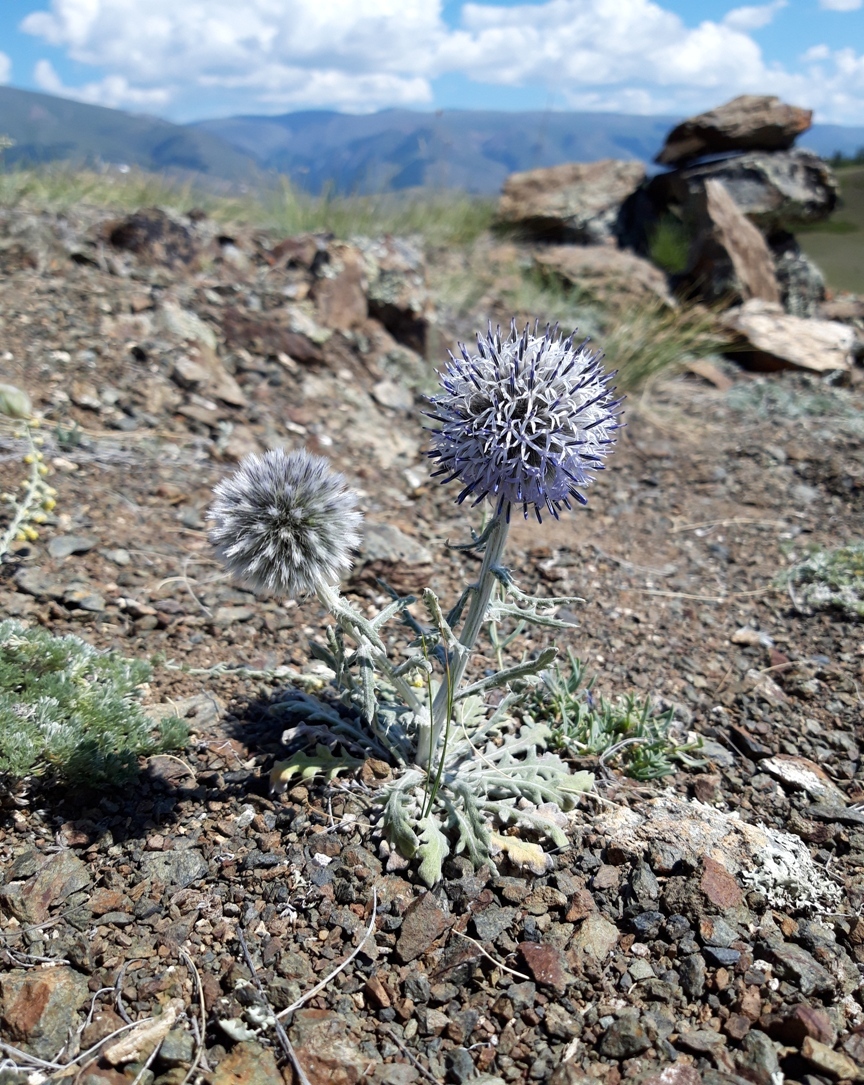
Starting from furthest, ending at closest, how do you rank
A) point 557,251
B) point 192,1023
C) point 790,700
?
point 557,251
point 790,700
point 192,1023

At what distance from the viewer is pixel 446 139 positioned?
1321 cm

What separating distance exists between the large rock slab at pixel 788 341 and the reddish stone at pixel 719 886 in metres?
8.05

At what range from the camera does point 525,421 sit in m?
2.13

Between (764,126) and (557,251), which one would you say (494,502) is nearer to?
(557,251)

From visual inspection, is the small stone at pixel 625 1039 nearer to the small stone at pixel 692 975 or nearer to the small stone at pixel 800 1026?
the small stone at pixel 692 975

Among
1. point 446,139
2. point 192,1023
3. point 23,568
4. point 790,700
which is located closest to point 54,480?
point 23,568

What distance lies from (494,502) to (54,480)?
3.17 metres

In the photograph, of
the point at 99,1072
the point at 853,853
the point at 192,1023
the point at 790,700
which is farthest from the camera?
the point at 790,700

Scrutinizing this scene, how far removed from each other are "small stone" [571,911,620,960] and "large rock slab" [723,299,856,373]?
27.5 ft

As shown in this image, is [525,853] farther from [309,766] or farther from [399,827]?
[309,766]

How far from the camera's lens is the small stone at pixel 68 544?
13.2ft

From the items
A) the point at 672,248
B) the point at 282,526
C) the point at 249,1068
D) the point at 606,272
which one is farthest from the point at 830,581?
the point at 672,248

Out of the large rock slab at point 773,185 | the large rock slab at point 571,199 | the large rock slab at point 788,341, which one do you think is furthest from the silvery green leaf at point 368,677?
the large rock slab at point 571,199

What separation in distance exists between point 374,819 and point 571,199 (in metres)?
12.2
